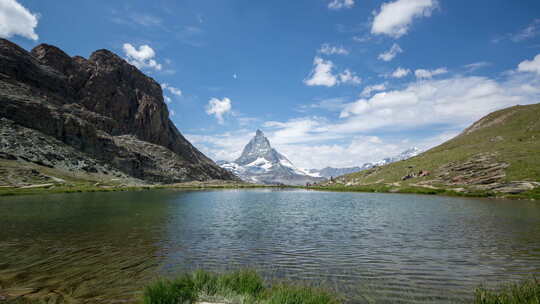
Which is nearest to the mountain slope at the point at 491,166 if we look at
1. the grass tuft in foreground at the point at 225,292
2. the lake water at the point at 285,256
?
the lake water at the point at 285,256

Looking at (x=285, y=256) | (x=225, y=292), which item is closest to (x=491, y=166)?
(x=285, y=256)

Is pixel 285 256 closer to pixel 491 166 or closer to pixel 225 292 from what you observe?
pixel 225 292

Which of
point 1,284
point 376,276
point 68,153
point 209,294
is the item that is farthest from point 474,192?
point 68,153

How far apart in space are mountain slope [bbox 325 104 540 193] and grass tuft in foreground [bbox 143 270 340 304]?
295ft

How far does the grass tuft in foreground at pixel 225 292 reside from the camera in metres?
11.1

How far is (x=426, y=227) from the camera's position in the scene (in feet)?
111

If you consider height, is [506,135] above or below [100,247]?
above

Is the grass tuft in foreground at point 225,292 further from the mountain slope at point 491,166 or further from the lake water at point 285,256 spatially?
the mountain slope at point 491,166

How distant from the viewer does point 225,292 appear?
1222 cm

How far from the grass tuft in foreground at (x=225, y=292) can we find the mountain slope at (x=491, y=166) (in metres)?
90.0

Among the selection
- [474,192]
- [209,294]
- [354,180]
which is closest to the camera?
[209,294]

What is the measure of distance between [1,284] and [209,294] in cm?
1231

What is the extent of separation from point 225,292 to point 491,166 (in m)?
113

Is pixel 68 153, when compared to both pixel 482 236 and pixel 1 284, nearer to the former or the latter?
pixel 1 284
